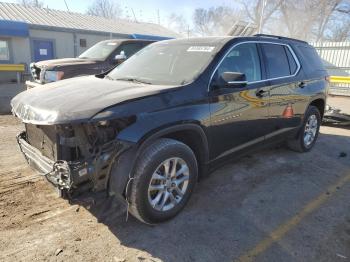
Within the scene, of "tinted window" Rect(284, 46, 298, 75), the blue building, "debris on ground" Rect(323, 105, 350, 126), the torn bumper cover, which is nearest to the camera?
the torn bumper cover

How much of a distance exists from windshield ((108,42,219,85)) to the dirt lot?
1.49 metres

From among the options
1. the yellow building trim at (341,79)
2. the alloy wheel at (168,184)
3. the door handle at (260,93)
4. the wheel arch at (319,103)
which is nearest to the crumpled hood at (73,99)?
the alloy wheel at (168,184)

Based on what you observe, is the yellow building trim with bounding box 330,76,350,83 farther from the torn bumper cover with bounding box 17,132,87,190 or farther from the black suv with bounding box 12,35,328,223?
the torn bumper cover with bounding box 17,132,87,190

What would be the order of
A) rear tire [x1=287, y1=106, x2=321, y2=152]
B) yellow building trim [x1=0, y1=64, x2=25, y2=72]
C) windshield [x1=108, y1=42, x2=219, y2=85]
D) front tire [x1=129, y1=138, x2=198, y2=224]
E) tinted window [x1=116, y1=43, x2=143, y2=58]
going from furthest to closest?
yellow building trim [x1=0, y1=64, x2=25, y2=72] < tinted window [x1=116, y1=43, x2=143, y2=58] < rear tire [x1=287, y1=106, x2=321, y2=152] < windshield [x1=108, y1=42, x2=219, y2=85] < front tire [x1=129, y1=138, x2=198, y2=224]

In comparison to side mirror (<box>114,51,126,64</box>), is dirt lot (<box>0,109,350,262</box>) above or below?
below

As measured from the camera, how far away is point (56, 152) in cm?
294

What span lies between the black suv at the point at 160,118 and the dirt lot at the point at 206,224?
32 cm

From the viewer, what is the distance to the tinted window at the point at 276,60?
4504 millimetres

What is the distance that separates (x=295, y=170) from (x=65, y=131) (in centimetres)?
357

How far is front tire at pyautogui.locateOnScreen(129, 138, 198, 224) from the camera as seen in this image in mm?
2990

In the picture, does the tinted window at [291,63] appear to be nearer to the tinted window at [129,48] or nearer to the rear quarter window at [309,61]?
the rear quarter window at [309,61]

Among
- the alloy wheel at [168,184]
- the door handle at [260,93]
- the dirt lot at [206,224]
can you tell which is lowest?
the dirt lot at [206,224]

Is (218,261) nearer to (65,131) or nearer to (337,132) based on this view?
(65,131)

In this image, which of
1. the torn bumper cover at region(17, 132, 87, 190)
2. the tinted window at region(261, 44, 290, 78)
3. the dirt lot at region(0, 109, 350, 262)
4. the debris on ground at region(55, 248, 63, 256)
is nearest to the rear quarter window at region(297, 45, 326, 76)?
the tinted window at region(261, 44, 290, 78)
